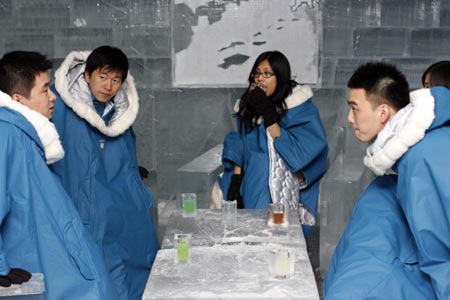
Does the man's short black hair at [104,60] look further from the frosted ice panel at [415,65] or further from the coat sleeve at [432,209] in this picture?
the frosted ice panel at [415,65]

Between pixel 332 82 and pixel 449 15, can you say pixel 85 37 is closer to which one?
pixel 332 82

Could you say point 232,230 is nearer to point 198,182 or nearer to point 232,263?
point 232,263

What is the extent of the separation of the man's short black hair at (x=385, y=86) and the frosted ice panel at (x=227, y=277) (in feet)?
1.95

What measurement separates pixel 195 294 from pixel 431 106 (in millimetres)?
891

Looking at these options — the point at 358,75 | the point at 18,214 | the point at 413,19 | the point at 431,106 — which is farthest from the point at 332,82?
the point at 18,214

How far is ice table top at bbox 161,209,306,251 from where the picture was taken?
248 centimetres

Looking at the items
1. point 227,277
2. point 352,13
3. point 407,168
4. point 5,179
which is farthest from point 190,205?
point 352,13

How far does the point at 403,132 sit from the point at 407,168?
106 mm

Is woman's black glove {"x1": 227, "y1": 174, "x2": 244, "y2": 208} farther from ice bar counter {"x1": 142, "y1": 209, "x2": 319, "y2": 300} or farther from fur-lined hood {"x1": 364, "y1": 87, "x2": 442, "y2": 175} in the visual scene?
fur-lined hood {"x1": 364, "y1": 87, "x2": 442, "y2": 175}

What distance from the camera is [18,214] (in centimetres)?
211

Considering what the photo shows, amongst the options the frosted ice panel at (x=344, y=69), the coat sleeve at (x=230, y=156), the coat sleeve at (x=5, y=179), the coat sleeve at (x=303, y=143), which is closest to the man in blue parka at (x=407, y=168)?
the coat sleeve at (x=303, y=143)

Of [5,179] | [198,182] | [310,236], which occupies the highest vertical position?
[5,179]

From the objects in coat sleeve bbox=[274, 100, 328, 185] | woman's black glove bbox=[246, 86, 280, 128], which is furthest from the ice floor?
woman's black glove bbox=[246, 86, 280, 128]

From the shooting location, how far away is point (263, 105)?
3.16 m
